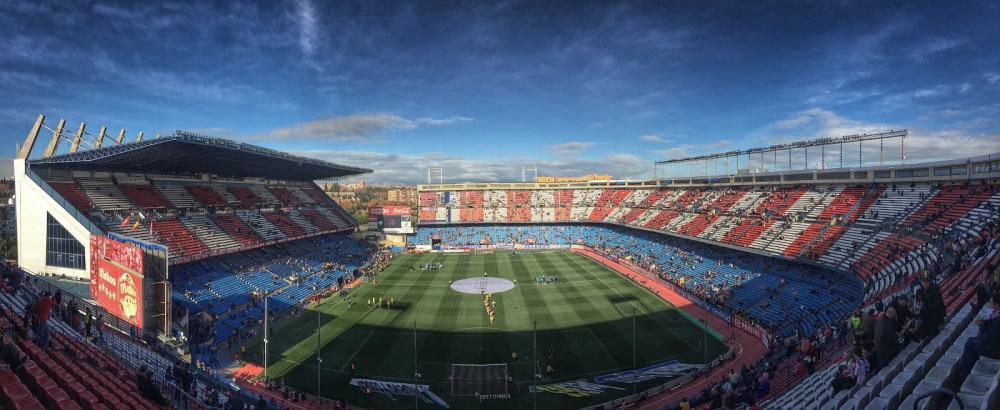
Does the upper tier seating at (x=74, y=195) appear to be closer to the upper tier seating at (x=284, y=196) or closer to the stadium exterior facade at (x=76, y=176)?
the stadium exterior facade at (x=76, y=176)

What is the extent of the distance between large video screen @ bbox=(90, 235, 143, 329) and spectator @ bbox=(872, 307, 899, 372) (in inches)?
1209

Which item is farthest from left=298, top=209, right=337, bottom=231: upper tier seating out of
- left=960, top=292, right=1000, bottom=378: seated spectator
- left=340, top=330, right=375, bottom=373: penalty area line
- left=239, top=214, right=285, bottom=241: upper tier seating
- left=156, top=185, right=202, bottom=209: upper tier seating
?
left=960, top=292, right=1000, bottom=378: seated spectator

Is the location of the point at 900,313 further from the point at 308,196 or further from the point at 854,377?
the point at 308,196

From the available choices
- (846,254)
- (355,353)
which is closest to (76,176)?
(355,353)

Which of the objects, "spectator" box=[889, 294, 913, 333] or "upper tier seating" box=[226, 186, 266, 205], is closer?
"spectator" box=[889, 294, 913, 333]

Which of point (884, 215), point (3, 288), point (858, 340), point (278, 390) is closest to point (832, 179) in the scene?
point (884, 215)

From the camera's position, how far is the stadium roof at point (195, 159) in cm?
3522

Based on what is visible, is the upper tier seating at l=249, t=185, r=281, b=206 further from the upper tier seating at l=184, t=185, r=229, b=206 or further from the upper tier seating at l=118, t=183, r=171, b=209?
the upper tier seating at l=118, t=183, r=171, b=209

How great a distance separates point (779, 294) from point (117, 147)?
180 feet

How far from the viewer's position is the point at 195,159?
45688mm

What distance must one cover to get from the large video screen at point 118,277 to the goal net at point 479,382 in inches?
674

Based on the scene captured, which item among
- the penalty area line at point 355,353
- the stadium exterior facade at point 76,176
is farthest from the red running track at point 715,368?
the stadium exterior facade at point 76,176

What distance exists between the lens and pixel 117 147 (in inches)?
1369

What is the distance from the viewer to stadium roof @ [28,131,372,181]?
35219 mm
